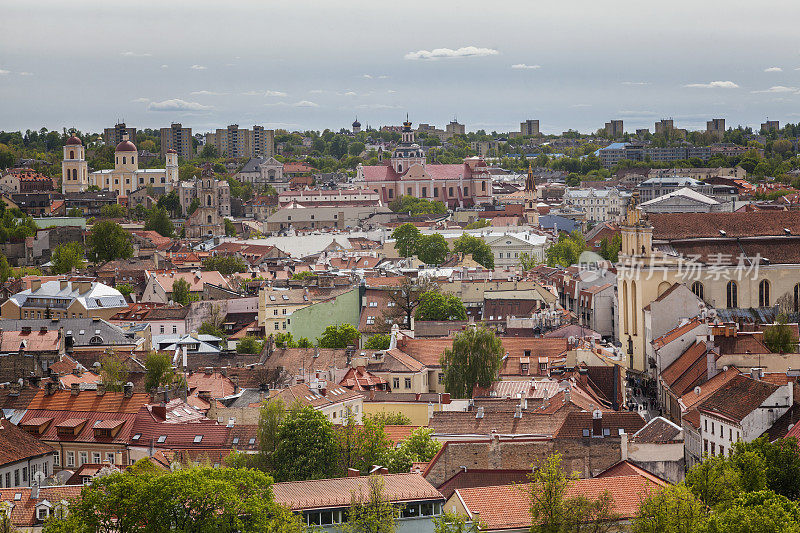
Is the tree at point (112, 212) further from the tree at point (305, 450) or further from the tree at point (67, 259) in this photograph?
the tree at point (305, 450)

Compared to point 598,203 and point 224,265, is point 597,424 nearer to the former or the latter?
point 224,265

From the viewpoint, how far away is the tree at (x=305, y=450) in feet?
126

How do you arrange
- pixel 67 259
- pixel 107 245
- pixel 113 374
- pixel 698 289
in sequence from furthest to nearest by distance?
pixel 107 245, pixel 67 259, pixel 698 289, pixel 113 374

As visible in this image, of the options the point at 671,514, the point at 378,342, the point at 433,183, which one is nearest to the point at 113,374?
the point at 378,342

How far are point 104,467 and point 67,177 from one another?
530 feet

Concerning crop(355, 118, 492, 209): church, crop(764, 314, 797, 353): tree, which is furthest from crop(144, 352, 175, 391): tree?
crop(355, 118, 492, 209): church

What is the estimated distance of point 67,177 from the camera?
192500 mm

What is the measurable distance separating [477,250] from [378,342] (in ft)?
170

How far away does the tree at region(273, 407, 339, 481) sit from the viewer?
126ft

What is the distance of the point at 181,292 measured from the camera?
86.4 metres

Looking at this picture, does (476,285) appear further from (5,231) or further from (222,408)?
(5,231)

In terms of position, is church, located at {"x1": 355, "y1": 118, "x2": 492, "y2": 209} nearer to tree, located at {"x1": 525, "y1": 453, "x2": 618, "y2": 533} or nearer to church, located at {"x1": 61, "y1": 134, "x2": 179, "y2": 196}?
church, located at {"x1": 61, "y1": 134, "x2": 179, "y2": 196}

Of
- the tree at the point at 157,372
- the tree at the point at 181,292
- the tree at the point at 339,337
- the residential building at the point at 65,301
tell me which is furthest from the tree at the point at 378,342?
the tree at the point at 181,292

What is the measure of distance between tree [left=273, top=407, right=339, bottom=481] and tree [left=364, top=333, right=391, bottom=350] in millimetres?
26114
